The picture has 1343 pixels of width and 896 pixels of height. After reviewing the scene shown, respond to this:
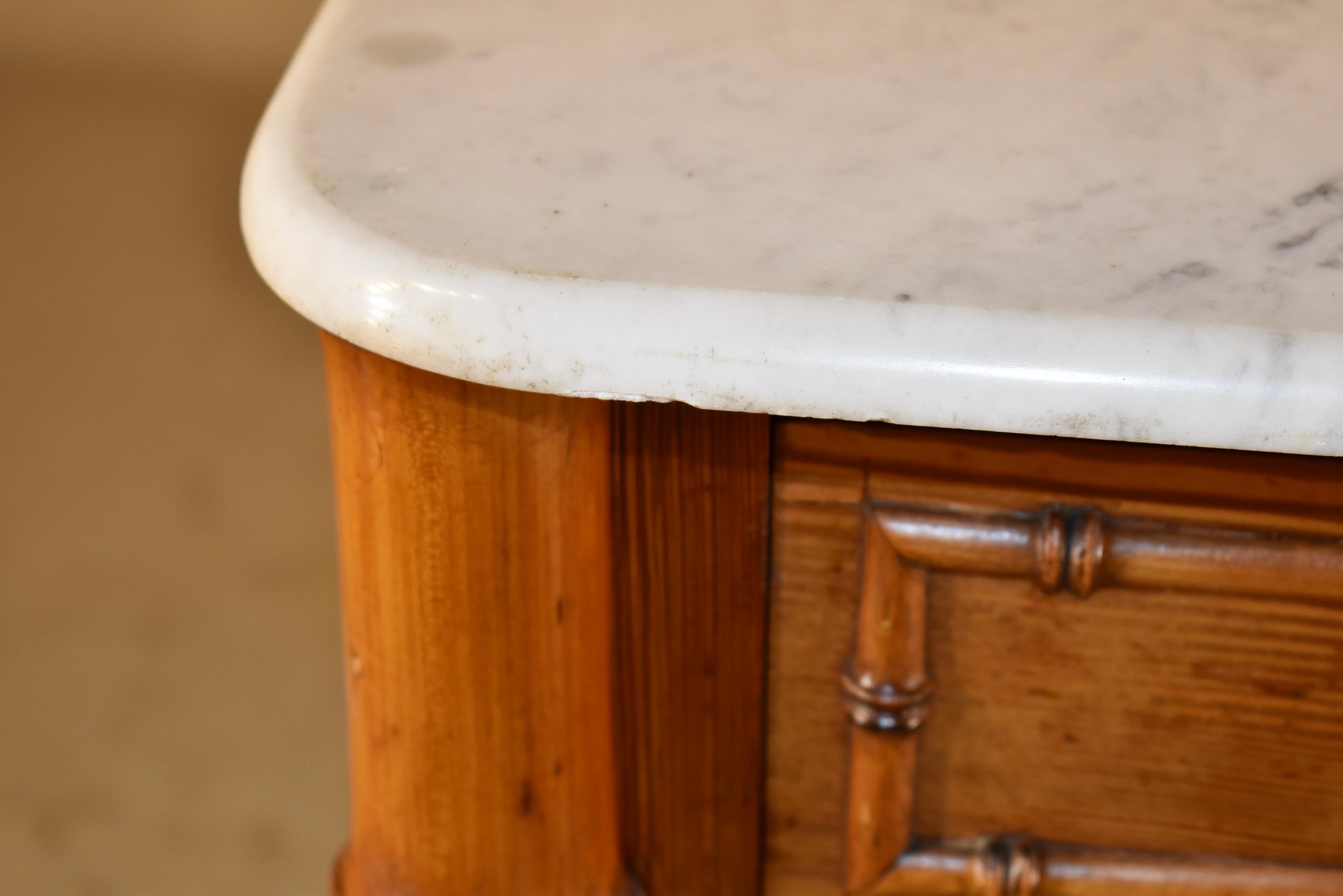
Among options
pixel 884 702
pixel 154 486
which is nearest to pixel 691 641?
pixel 884 702

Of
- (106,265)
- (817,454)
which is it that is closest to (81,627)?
(106,265)

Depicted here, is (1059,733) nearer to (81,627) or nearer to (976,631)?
(976,631)

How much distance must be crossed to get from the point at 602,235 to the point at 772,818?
0.20 m

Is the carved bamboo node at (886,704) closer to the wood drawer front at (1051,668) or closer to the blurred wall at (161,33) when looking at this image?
the wood drawer front at (1051,668)

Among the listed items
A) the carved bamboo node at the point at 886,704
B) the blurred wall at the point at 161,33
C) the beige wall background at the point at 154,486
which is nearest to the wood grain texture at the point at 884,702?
the carved bamboo node at the point at 886,704

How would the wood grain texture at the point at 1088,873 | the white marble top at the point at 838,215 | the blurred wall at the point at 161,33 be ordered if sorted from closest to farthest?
1. the white marble top at the point at 838,215
2. the wood grain texture at the point at 1088,873
3. the blurred wall at the point at 161,33

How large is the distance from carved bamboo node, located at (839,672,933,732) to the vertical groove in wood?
28 mm

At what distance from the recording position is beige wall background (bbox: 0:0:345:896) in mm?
919

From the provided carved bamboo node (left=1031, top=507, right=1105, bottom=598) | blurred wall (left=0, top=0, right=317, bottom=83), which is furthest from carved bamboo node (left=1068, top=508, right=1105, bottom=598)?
blurred wall (left=0, top=0, right=317, bottom=83)

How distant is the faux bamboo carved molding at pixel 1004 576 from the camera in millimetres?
353

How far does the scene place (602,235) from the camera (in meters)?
0.32

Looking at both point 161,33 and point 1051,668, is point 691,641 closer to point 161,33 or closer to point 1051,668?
point 1051,668

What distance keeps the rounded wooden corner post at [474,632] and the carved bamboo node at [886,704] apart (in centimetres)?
7

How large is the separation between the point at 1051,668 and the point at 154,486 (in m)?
0.89
